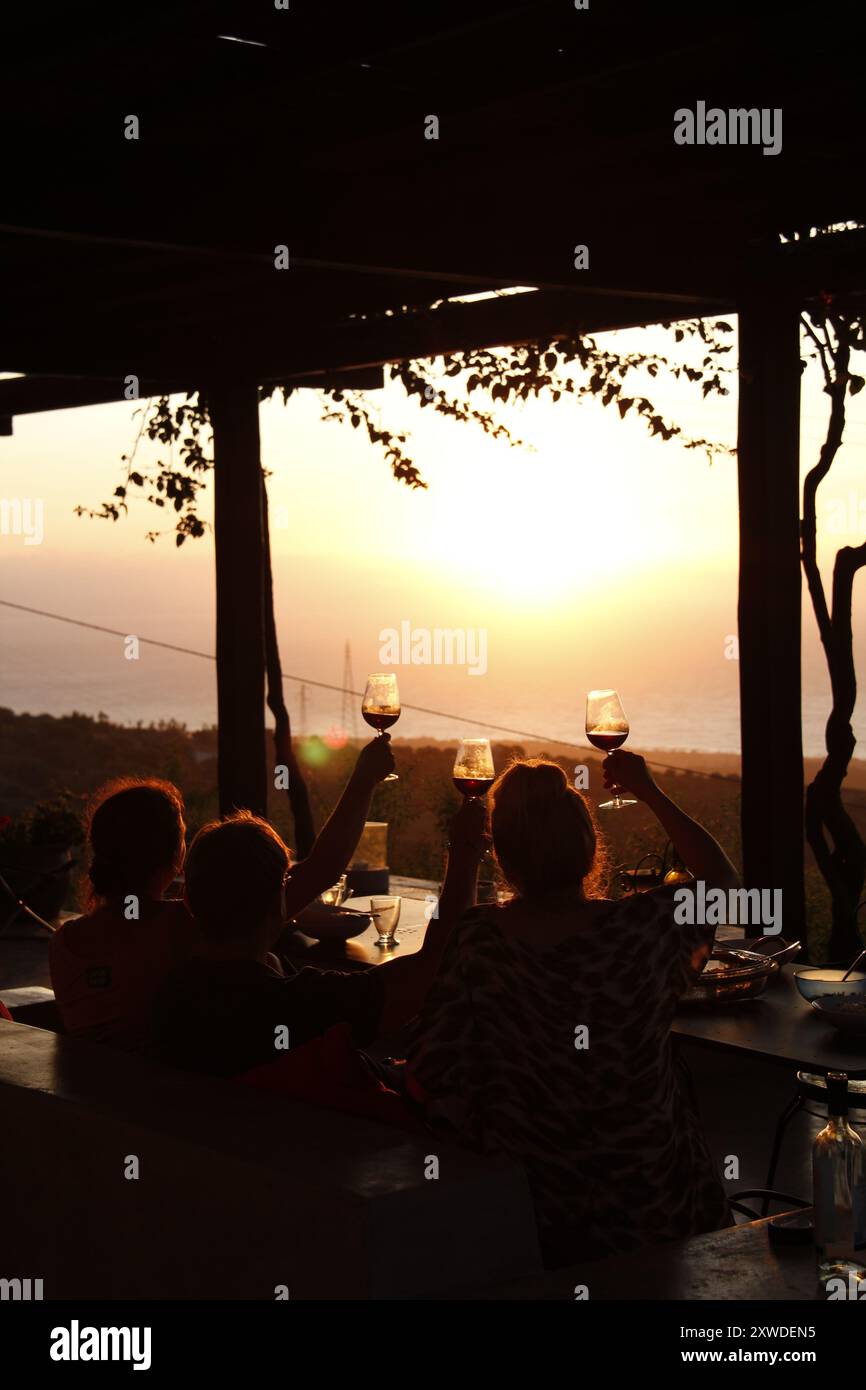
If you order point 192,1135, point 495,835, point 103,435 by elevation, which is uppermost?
point 103,435

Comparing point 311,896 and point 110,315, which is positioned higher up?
point 110,315

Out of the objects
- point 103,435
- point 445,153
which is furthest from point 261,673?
point 445,153

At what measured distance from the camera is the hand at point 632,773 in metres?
2.75

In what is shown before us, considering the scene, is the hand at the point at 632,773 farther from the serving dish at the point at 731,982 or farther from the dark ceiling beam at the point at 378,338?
the dark ceiling beam at the point at 378,338

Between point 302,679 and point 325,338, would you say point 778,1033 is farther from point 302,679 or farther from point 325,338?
point 302,679

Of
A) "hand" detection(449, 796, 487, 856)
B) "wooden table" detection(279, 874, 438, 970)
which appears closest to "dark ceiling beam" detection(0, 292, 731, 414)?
"wooden table" detection(279, 874, 438, 970)

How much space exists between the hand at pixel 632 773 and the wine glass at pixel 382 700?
0.79m

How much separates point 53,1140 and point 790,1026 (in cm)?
145

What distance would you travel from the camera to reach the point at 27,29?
269cm

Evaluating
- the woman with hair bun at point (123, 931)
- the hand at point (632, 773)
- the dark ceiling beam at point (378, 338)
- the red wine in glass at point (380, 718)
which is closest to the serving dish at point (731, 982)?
the hand at point (632, 773)

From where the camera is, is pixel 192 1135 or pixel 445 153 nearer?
pixel 192 1135

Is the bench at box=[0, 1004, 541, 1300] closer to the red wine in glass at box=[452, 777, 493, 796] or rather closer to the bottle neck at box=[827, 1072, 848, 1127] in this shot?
the bottle neck at box=[827, 1072, 848, 1127]

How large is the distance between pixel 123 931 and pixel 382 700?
3.09 ft
